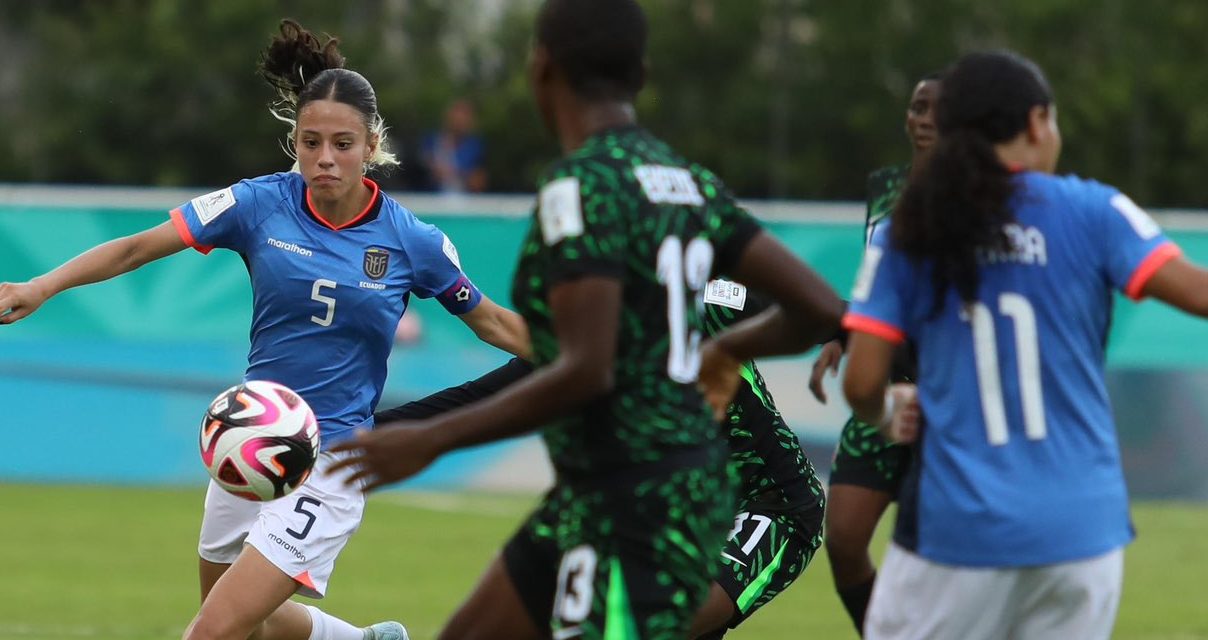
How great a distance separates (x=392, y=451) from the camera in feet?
14.1

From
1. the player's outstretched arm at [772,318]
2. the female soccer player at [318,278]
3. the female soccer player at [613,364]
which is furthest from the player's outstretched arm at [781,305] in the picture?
the female soccer player at [318,278]

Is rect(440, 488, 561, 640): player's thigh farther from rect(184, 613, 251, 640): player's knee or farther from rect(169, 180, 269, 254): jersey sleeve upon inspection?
→ rect(169, 180, 269, 254): jersey sleeve

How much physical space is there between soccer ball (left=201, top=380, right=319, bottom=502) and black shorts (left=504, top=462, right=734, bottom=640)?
1.59 metres

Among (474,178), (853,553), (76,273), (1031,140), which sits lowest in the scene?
(474,178)

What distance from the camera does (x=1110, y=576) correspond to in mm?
4371

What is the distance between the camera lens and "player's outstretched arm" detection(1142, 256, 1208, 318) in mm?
4254

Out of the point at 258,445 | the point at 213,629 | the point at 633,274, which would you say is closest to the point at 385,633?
the point at 213,629

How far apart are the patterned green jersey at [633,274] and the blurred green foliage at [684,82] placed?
15785mm

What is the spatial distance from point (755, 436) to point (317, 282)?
64.0 inches

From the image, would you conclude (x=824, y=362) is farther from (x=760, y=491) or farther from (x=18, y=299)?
(x=18, y=299)

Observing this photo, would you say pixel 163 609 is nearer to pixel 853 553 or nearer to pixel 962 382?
pixel 853 553

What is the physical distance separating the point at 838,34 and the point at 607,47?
1721 centimetres

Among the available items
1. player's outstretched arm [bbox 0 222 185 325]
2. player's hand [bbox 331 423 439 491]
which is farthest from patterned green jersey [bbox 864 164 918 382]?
player's hand [bbox 331 423 439 491]

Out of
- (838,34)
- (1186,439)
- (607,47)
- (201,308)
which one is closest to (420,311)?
(201,308)
